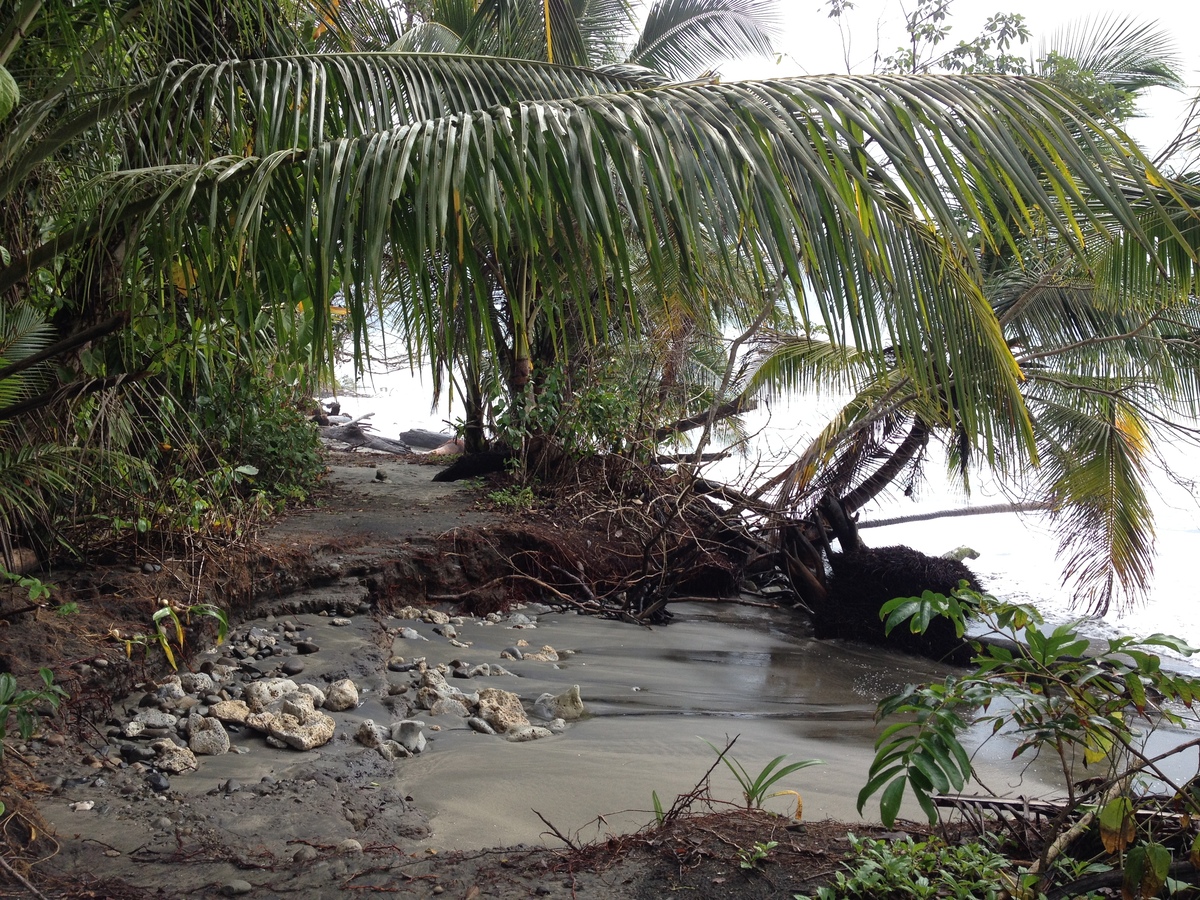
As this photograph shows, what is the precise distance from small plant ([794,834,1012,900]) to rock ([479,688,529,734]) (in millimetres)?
1896

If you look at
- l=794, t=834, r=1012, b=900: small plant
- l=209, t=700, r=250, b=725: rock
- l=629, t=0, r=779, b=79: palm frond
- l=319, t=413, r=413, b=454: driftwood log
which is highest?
l=629, t=0, r=779, b=79: palm frond

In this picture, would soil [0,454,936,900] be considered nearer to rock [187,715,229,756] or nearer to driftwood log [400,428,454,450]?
rock [187,715,229,756]

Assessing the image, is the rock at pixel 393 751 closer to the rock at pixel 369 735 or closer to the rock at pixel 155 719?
the rock at pixel 369 735

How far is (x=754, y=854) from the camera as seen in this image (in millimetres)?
2350

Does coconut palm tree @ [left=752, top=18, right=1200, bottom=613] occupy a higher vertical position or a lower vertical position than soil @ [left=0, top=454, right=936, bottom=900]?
higher

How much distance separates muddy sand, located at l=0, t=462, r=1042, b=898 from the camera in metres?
2.33

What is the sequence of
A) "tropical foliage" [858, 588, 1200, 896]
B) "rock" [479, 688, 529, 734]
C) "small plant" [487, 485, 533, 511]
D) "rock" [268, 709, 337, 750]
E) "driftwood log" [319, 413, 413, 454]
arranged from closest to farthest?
"tropical foliage" [858, 588, 1200, 896]
"rock" [268, 709, 337, 750]
"rock" [479, 688, 529, 734]
"small plant" [487, 485, 533, 511]
"driftwood log" [319, 413, 413, 454]

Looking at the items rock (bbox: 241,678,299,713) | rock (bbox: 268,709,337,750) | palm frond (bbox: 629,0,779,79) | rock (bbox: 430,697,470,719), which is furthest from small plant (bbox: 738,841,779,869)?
palm frond (bbox: 629,0,779,79)

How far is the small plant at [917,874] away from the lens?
2.10 meters

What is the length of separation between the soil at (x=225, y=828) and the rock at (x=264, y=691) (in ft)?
1.21

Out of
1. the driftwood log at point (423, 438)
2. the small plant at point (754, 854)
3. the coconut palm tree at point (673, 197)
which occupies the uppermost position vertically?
the coconut palm tree at point (673, 197)

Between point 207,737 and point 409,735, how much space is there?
30.2 inches

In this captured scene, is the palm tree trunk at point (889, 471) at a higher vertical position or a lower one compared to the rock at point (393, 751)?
higher

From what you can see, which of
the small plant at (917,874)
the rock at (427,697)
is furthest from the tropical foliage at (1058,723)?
the rock at (427,697)
